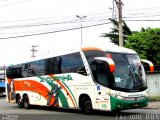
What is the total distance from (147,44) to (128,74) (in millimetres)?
33876

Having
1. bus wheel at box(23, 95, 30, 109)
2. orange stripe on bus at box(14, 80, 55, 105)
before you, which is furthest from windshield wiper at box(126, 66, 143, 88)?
bus wheel at box(23, 95, 30, 109)

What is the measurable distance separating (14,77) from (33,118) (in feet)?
31.4

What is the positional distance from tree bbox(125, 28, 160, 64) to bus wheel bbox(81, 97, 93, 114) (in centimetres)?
3178

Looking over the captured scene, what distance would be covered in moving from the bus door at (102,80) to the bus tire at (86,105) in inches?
30.8

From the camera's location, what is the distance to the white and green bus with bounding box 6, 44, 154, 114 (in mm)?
18406

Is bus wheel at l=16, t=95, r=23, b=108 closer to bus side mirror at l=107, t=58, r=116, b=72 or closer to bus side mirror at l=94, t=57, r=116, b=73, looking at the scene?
bus side mirror at l=94, t=57, r=116, b=73

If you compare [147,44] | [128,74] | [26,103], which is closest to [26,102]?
[26,103]

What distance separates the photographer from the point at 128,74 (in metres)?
18.7

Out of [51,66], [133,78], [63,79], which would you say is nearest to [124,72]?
[133,78]

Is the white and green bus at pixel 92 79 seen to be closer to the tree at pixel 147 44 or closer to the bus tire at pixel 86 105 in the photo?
the bus tire at pixel 86 105

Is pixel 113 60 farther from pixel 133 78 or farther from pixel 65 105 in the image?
pixel 65 105

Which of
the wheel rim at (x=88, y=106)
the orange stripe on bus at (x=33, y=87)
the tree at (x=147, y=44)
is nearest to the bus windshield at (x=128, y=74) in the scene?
the wheel rim at (x=88, y=106)

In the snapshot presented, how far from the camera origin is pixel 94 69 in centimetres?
1922

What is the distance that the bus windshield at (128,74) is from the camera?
1842 cm
